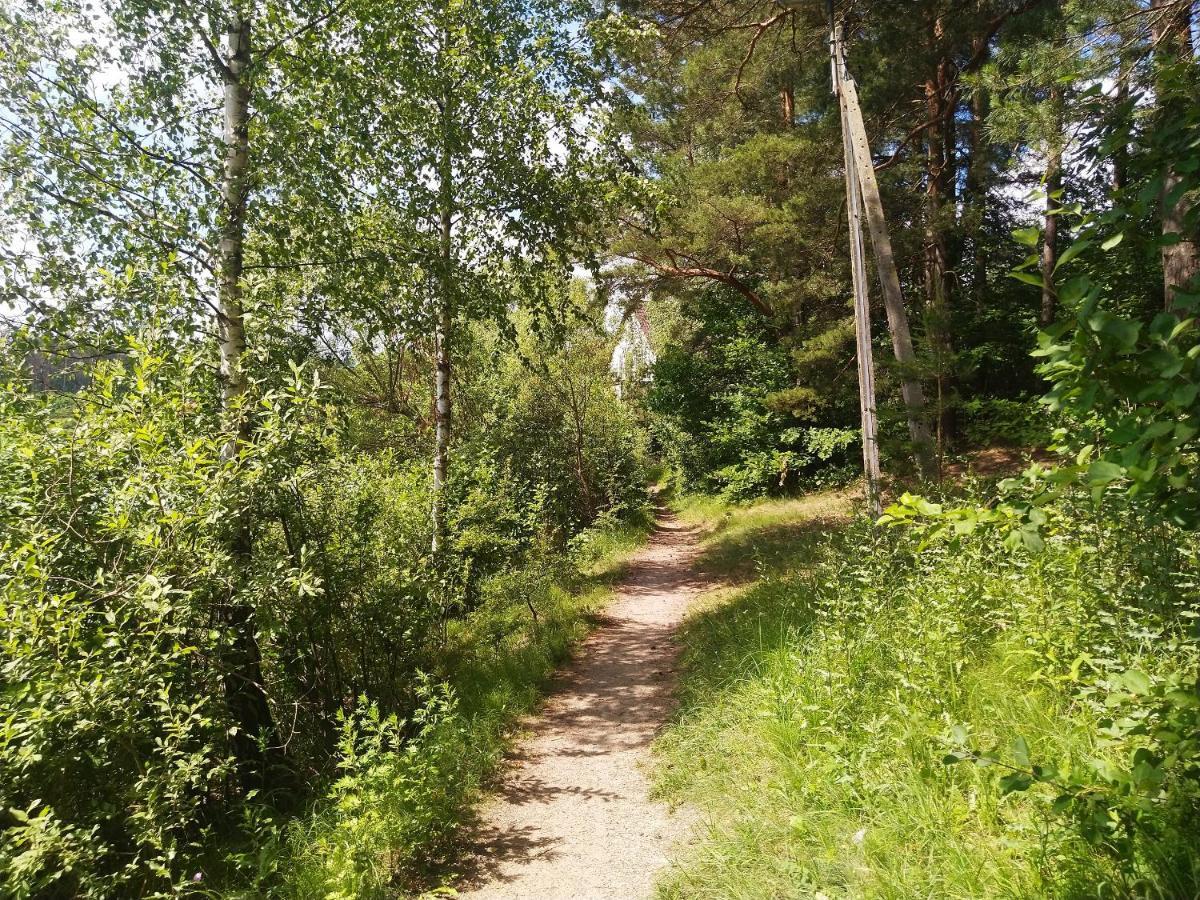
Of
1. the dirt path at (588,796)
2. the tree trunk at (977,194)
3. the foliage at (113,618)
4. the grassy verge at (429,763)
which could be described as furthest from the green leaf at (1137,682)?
the tree trunk at (977,194)

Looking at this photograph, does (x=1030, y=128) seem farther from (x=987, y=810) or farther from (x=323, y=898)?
(x=323, y=898)

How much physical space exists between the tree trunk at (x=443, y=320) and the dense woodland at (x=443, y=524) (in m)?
0.07

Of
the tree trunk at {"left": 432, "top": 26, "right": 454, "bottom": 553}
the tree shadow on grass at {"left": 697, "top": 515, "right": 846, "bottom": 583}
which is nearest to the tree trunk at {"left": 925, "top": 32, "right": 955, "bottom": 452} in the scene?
the tree shadow on grass at {"left": 697, "top": 515, "right": 846, "bottom": 583}

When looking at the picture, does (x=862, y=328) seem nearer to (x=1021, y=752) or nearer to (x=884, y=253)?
(x=884, y=253)

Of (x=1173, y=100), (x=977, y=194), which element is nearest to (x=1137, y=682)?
(x=1173, y=100)

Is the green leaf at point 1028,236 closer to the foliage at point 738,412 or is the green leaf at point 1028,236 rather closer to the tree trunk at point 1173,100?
the tree trunk at point 1173,100

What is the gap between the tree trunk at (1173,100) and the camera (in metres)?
1.48

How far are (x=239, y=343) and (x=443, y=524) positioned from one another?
346 centimetres

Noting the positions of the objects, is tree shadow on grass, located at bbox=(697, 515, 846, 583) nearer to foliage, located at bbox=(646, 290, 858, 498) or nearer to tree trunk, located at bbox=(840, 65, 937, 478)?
tree trunk, located at bbox=(840, 65, 937, 478)

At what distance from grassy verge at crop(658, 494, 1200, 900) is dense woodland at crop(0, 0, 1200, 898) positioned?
3cm

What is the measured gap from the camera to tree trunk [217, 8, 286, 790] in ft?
14.4

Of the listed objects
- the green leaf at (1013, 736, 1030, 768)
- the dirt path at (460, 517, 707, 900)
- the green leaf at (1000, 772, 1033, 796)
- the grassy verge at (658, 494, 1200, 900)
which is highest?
the green leaf at (1013, 736, 1030, 768)

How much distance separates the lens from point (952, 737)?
2.15 m

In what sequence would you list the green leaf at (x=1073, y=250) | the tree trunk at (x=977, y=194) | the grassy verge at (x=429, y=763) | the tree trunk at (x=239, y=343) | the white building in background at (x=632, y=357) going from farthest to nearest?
the white building in background at (x=632, y=357) → the tree trunk at (x=977, y=194) → the tree trunk at (x=239, y=343) → the grassy verge at (x=429, y=763) → the green leaf at (x=1073, y=250)
